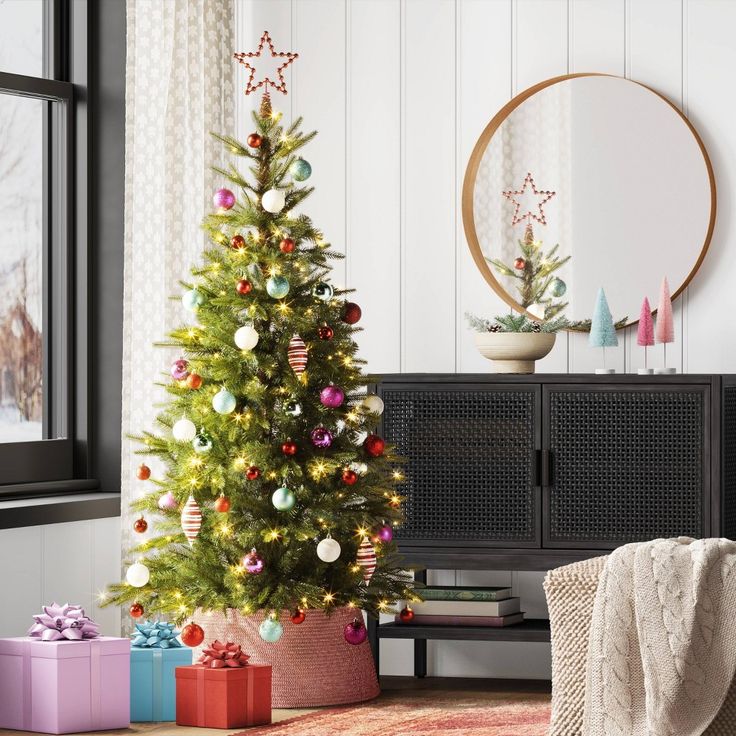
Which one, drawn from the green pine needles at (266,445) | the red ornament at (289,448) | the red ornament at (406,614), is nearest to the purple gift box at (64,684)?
the green pine needles at (266,445)

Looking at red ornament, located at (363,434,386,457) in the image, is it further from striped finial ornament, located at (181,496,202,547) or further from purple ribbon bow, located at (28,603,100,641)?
purple ribbon bow, located at (28,603,100,641)

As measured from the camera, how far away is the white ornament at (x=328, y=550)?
360cm

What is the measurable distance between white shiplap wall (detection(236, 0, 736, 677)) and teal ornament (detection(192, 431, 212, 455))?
3.36ft

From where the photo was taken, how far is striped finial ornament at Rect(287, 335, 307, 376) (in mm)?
3662

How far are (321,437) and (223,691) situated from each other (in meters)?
0.69

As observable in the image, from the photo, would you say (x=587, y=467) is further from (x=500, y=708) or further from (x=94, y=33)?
(x=94, y=33)

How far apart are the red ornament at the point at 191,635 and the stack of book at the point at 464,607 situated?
74cm

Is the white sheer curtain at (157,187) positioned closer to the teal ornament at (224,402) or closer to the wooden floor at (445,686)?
the teal ornament at (224,402)

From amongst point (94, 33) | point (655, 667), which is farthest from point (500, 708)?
point (94, 33)

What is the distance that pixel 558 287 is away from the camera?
434 centimetres

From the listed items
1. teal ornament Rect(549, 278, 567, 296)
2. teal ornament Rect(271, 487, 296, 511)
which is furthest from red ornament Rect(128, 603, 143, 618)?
teal ornament Rect(549, 278, 567, 296)

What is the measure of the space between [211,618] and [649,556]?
158 centimetres

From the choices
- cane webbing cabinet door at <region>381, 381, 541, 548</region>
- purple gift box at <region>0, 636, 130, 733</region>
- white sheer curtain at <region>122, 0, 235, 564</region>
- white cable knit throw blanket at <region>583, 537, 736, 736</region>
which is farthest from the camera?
white sheer curtain at <region>122, 0, 235, 564</region>

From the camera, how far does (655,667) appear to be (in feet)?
8.07
